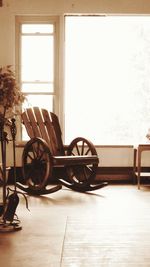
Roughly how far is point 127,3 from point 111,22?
0.37m

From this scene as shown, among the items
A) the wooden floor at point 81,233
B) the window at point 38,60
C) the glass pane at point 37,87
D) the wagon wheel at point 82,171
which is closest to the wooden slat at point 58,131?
the wagon wheel at point 82,171

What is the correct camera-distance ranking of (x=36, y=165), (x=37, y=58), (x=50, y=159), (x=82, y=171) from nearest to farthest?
1. (x=50, y=159)
2. (x=36, y=165)
3. (x=82, y=171)
4. (x=37, y=58)

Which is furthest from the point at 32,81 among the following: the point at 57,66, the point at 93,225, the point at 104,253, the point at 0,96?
the point at 104,253

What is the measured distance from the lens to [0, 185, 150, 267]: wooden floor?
9.63 ft

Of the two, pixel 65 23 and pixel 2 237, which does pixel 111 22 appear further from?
pixel 2 237

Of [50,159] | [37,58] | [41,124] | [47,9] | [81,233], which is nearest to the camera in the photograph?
[81,233]

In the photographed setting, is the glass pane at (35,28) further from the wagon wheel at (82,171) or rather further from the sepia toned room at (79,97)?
the wagon wheel at (82,171)

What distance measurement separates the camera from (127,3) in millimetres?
6328

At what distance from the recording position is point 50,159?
5.24 meters

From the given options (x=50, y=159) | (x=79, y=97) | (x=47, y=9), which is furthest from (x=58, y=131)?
(x=47, y=9)

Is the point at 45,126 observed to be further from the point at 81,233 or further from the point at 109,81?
the point at 81,233

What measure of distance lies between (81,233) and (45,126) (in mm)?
2584

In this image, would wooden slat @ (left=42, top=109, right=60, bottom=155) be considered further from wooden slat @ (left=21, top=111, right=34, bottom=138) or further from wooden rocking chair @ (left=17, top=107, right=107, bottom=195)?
wooden slat @ (left=21, top=111, right=34, bottom=138)

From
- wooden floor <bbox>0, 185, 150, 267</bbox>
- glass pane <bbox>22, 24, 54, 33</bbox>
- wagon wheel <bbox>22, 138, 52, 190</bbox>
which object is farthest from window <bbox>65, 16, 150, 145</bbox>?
wooden floor <bbox>0, 185, 150, 267</bbox>
